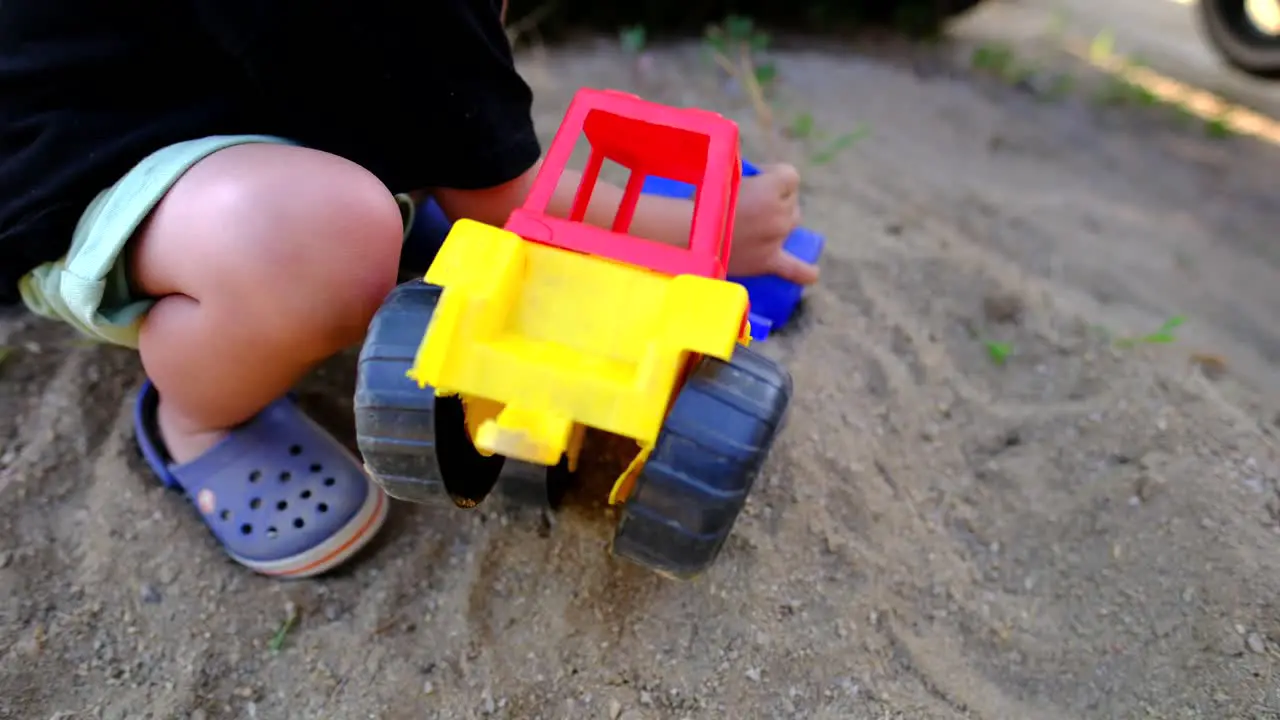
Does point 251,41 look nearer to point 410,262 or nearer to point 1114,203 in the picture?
point 410,262

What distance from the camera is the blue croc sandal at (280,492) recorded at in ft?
3.01

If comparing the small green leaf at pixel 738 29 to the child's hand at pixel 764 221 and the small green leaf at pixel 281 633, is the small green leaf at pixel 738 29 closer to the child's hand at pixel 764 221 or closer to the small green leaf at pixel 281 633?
the child's hand at pixel 764 221

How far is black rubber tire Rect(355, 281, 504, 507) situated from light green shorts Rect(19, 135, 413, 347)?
285 millimetres

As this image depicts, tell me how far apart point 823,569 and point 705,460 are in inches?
14.5

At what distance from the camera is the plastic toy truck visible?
0.63 metres

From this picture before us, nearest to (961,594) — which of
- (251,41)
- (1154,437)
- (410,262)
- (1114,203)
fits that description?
(1154,437)

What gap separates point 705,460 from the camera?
631 mm

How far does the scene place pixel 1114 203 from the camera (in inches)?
65.7

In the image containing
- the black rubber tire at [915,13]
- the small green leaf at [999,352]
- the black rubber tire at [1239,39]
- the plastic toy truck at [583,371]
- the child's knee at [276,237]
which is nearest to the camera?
the plastic toy truck at [583,371]

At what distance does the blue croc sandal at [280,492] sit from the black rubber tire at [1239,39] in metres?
2.21

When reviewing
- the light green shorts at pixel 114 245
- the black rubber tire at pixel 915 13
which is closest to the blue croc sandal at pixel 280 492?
the light green shorts at pixel 114 245

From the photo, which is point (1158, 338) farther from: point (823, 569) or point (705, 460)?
point (705, 460)

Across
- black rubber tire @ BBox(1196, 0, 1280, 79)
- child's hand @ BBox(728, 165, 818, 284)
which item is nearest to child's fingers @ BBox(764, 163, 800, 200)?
child's hand @ BBox(728, 165, 818, 284)

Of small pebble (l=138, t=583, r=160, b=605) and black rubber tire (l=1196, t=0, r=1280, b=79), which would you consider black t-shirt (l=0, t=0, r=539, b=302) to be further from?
black rubber tire (l=1196, t=0, r=1280, b=79)
